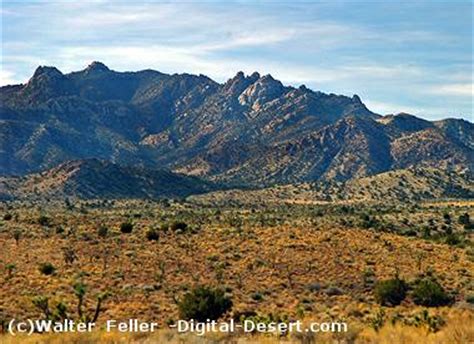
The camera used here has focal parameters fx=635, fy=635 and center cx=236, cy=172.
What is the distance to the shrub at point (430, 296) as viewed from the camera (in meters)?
31.6

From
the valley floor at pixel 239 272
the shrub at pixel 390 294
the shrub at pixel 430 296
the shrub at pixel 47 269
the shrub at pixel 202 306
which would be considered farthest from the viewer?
the shrub at pixel 47 269

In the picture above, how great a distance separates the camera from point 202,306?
87.0 feet

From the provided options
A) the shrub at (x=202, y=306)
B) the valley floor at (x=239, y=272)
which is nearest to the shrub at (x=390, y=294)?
the valley floor at (x=239, y=272)

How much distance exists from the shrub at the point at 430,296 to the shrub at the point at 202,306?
10.5m

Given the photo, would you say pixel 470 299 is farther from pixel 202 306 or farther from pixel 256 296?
pixel 202 306

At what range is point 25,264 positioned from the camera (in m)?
39.0

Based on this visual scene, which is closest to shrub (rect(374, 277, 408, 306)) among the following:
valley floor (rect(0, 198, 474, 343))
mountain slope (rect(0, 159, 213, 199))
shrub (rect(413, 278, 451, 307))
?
valley floor (rect(0, 198, 474, 343))

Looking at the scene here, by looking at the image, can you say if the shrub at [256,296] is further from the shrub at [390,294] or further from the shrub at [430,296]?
the shrub at [430,296]

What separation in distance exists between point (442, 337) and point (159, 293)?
20589 millimetres

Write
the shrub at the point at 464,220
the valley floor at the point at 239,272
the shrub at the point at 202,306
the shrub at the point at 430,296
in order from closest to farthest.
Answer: the valley floor at the point at 239,272
the shrub at the point at 202,306
the shrub at the point at 430,296
the shrub at the point at 464,220

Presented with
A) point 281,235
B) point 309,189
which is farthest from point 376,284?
point 309,189

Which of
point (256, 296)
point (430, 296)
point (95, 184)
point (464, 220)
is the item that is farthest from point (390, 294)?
point (95, 184)

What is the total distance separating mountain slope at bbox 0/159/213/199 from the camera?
164625mm

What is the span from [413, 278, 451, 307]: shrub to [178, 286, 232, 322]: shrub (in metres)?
10.5
